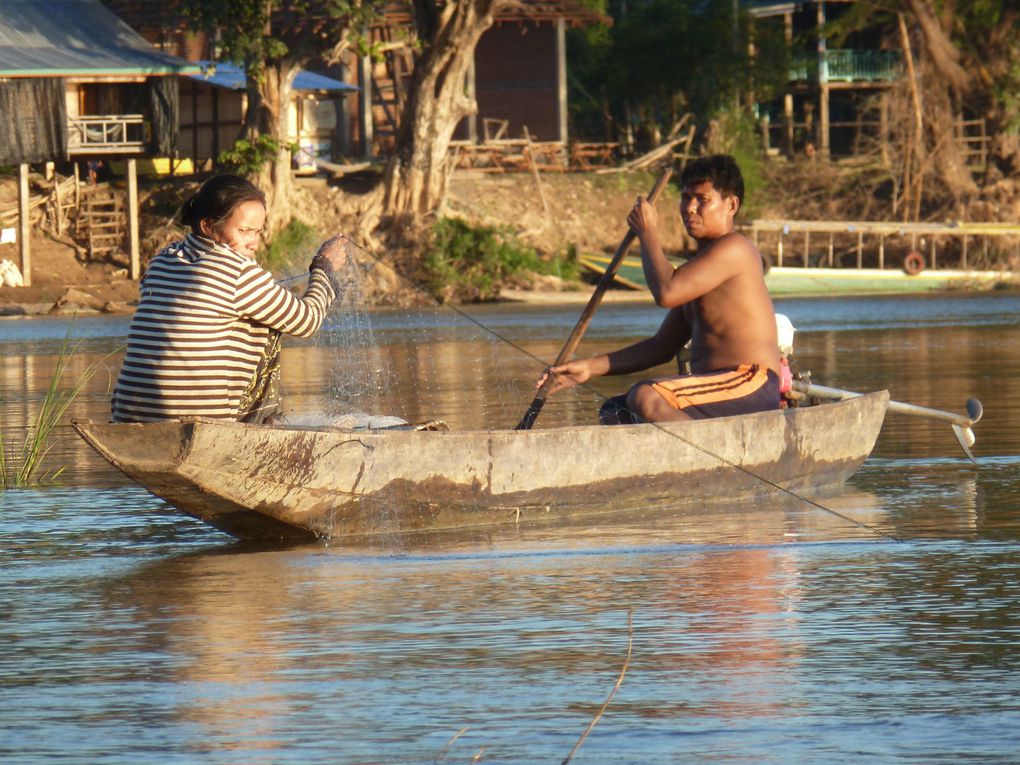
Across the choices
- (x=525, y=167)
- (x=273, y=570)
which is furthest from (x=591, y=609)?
(x=525, y=167)

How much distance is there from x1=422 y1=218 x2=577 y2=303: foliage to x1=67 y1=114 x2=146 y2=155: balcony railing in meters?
5.42

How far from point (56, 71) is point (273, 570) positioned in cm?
2543

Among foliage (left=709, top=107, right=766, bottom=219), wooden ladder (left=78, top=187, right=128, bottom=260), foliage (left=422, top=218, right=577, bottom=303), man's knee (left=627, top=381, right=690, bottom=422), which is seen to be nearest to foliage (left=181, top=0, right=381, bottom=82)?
foliage (left=422, top=218, right=577, bottom=303)

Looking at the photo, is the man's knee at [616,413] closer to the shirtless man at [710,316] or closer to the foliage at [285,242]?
the shirtless man at [710,316]

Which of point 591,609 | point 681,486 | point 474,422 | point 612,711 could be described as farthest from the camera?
point 474,422

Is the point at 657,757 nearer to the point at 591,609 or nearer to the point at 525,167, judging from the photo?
the point at 591,609

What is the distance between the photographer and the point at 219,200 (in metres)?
6.39

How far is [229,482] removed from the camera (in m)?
6.35

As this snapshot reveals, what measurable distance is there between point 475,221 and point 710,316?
83.8ft

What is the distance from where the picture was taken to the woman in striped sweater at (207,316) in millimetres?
6352

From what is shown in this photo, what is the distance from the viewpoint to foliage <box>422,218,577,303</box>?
3141cm

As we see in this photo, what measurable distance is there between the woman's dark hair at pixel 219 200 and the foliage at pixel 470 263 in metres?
24.3

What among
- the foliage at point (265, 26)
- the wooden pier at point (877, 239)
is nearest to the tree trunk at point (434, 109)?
the foliage at point (265, 26)

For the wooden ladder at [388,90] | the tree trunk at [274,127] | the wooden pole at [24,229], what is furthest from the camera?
the wooden ladder at [388,90]
